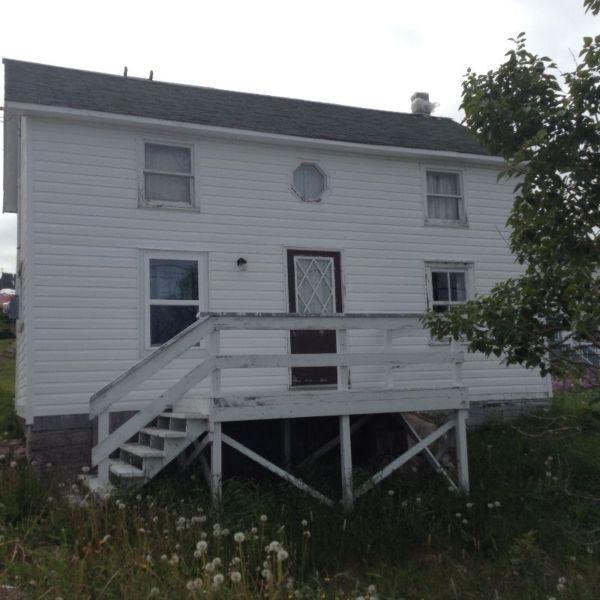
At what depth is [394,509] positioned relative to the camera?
8.27 metres

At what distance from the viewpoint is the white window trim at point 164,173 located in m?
11.6

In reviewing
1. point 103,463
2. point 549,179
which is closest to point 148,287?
point 103,463

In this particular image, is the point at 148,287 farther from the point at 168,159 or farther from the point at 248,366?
the point at 248,366

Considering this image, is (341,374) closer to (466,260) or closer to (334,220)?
(334,220)

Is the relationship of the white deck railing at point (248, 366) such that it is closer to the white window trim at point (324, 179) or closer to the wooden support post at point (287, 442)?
the wooden support post at point (287, 442)

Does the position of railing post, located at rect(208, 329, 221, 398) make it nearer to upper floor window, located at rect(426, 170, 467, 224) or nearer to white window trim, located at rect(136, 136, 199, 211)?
white window trim, located at rect(136, 136, 199, 211)

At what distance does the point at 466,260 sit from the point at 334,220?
277 cm

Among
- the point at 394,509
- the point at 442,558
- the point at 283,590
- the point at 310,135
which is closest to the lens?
the point at 283,590

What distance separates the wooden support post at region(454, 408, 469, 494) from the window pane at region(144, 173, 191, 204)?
5541 mm

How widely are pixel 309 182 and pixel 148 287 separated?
3461mm

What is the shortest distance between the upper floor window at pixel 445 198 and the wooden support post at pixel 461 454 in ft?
16.6

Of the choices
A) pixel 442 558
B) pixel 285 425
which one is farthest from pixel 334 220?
pixel 442 558

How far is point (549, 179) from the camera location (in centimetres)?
607

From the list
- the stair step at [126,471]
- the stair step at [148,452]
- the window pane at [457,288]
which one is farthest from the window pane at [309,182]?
the stair step at [126,471]
